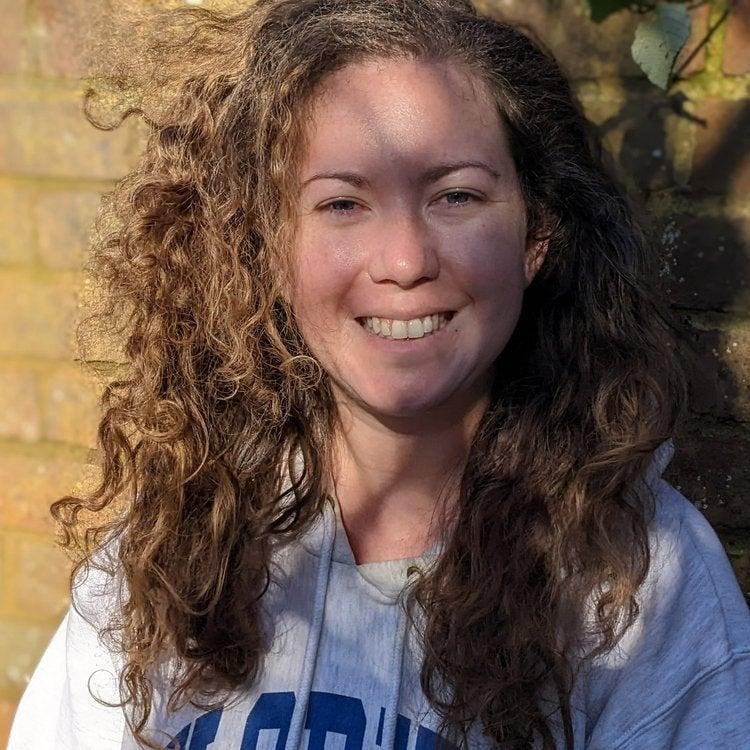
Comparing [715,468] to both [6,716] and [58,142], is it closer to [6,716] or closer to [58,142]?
[58,142]

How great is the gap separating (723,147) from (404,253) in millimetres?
590

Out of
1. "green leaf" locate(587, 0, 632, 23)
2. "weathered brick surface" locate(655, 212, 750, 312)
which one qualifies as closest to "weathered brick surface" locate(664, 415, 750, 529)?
"weathered brick surface" locate(655, 212, 750, 312)

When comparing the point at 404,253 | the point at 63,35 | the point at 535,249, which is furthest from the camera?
the point at 63,35

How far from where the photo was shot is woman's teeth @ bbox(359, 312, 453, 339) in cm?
137

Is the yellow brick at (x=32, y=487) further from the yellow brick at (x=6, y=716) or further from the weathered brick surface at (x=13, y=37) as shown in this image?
the weathered brick surface at (x=13, y=37)

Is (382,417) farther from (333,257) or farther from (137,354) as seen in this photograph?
(137,354)

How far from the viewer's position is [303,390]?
1.59 m

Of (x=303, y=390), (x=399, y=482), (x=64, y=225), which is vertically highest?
(x=64, y=225)

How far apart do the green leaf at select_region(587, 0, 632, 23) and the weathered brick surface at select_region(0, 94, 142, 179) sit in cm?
79

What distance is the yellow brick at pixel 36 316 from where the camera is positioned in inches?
77.5

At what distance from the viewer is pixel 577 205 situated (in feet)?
5.06

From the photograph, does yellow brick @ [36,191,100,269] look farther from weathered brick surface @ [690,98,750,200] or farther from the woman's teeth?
weathered brick surface @ [690,98,750,200]

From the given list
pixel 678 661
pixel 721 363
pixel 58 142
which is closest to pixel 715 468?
pixel 721 363

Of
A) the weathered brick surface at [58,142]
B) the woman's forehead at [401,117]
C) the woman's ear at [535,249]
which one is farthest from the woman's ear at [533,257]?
the weathered brick surface at [58,142]
